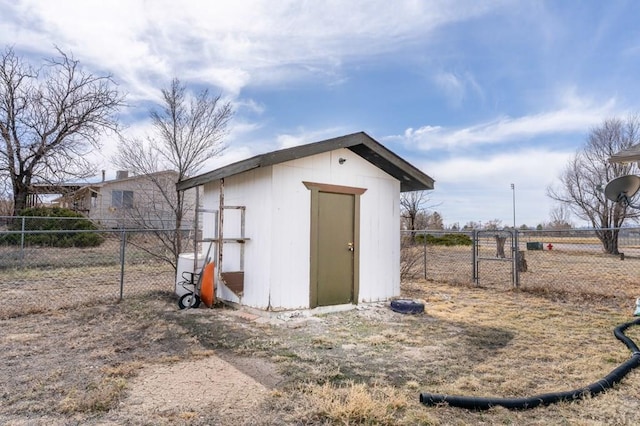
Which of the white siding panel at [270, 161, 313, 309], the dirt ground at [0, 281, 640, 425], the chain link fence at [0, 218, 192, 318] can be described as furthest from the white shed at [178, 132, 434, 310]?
the chain link fence at [0, 218, 192, 318]

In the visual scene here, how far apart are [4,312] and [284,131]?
8.42 meters

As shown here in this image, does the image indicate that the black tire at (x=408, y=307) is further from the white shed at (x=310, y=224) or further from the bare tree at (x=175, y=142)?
the bare tree at (x=175, y=142)

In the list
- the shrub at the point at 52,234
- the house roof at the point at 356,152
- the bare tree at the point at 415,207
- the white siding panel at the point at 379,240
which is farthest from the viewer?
the bare tree at the point at 415,207

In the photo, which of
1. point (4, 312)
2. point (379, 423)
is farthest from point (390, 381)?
point (4, 312)

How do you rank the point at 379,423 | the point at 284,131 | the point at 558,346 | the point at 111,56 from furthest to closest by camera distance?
the point at 284,131, the point at 111,56, the point at 558,346, the point at 379,423

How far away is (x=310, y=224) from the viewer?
5574 millimetres

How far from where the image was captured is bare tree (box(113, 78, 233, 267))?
381 inches

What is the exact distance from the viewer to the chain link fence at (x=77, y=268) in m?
6.38

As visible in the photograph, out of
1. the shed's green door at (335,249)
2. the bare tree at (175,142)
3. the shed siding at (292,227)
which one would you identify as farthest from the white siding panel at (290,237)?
the bare tree at (175,142)

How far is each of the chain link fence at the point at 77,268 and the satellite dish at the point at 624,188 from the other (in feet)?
22.1

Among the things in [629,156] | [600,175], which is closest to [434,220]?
[600,175]

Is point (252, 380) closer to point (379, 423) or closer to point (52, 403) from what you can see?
point (379, 423)

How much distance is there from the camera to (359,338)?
14.6ft

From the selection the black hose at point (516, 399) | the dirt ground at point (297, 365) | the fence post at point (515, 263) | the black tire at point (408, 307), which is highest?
the fence post at point (515, 263)
